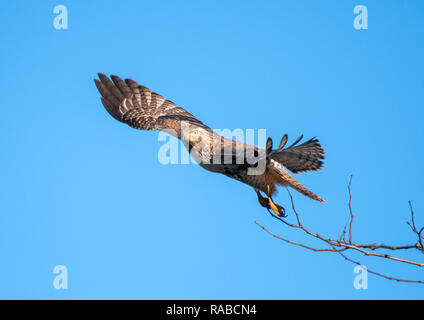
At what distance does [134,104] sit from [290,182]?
3646mm

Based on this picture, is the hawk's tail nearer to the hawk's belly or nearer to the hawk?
the hawk

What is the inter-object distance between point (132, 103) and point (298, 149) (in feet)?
13.1

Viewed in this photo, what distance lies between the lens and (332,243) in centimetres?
420

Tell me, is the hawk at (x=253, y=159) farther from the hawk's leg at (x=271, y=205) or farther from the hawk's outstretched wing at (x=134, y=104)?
the hawk's outstretched wing at (x=134, y=104)

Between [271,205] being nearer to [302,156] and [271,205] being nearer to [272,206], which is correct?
[272,206]

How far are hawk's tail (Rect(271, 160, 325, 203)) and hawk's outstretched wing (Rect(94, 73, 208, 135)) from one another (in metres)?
2.20

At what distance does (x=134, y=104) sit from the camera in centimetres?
934

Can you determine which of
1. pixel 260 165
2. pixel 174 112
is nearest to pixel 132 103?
pixel 174 112

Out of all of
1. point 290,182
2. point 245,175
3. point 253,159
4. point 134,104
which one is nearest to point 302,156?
point 290,182

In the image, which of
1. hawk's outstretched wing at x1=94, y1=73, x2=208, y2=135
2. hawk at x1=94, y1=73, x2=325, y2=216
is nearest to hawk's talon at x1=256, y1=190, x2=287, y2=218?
hawk at x1=94, y1=73, x2=325, y2=216

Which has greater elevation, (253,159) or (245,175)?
(253,159)

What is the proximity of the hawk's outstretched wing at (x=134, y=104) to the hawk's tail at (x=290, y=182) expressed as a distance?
2.20 metres
